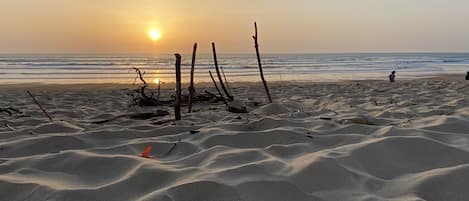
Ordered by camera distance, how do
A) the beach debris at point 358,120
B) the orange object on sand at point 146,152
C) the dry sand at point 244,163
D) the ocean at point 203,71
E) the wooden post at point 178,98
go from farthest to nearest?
the ocean at point 203,71, the wooden post at point 178,98, the beach debris at point 358,120, the orange object on sand at point 146,152, the dry sand at point 244,163

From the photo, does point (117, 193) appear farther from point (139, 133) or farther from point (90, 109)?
point (90, 109)

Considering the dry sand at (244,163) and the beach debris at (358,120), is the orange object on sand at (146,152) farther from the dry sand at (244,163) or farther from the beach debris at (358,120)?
the beach debris at (358,120)

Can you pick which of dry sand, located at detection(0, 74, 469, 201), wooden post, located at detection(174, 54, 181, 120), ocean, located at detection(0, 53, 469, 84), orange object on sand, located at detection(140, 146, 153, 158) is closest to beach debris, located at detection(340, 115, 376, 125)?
dry sand, located at detection(0, 74, 469, 201)

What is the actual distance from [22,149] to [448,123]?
375 cm

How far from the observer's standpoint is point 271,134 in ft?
11.7

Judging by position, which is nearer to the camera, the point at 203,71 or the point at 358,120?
the point at 358,120

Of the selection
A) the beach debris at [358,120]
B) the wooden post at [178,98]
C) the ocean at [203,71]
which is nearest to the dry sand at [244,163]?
the beach debris at [358,120]

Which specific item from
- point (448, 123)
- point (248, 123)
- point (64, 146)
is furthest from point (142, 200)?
point (448, 123)

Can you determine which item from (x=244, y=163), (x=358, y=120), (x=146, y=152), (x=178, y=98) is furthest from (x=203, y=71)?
(x=244, y=163)

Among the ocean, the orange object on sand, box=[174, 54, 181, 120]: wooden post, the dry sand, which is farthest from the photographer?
the ocean

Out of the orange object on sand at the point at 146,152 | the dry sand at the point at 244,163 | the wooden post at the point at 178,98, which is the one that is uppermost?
the wooden post at the point at 178,98

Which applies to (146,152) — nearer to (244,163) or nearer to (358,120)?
(244,163)

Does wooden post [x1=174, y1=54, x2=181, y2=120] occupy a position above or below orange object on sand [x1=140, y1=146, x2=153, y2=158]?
above

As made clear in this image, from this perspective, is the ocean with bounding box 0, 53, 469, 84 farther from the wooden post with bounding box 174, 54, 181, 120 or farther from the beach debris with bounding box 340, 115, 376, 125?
the beach debris with bounding box 340, 115, 376, 125
